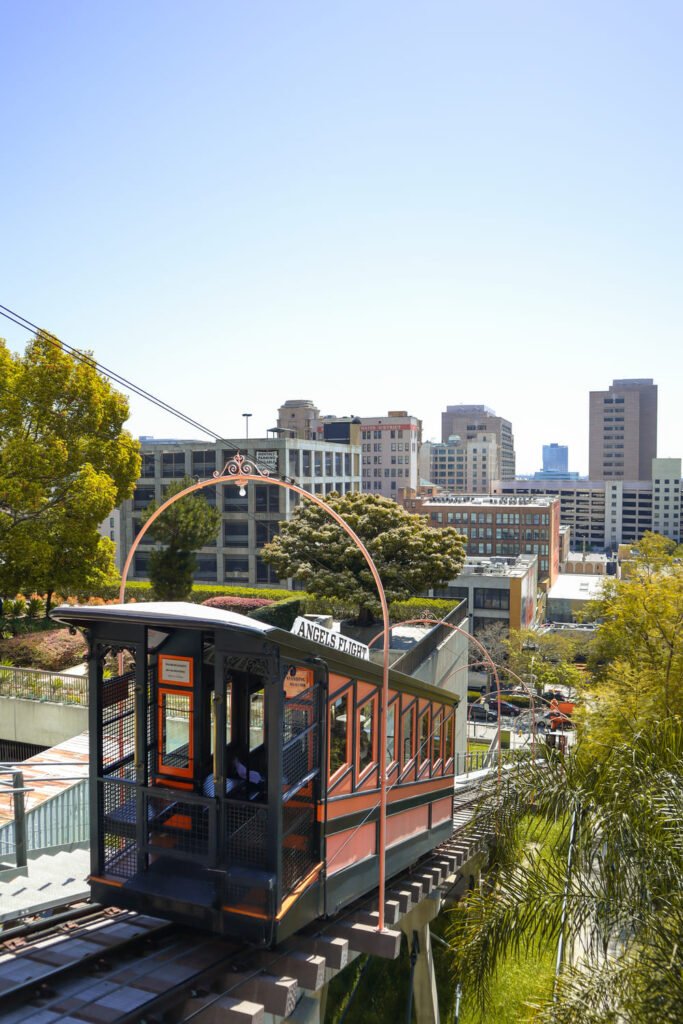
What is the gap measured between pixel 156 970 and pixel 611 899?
443 cm

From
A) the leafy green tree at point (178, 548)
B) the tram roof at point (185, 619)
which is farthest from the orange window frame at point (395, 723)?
the leafy green tree at point (178, 548)

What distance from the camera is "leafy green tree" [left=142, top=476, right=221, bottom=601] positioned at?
1460 inches

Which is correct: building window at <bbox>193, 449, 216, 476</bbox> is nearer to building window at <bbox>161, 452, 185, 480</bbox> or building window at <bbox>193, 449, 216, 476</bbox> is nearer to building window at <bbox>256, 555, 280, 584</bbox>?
building window at <bbox>161, 452, 185, 480</bbox>

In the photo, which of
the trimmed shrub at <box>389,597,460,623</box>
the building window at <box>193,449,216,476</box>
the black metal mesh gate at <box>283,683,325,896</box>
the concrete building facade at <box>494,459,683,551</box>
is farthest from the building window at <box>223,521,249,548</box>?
the concrete building facade at <box>494,459,683,551</box>

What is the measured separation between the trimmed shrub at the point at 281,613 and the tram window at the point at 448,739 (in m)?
14.9

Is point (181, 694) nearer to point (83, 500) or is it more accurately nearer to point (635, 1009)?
point (635, 1009)

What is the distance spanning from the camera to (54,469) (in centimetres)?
2408

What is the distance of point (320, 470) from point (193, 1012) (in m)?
58.4

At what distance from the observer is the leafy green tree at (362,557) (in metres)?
29.7

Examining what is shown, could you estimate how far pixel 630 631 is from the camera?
2983cm

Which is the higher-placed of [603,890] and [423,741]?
[423,741]

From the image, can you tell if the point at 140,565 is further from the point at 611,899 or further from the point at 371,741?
the point at 611,899

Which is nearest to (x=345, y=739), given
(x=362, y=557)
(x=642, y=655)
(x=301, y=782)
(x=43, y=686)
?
(x=301, y=782)

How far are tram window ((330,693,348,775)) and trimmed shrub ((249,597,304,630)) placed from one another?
20.2 meters
